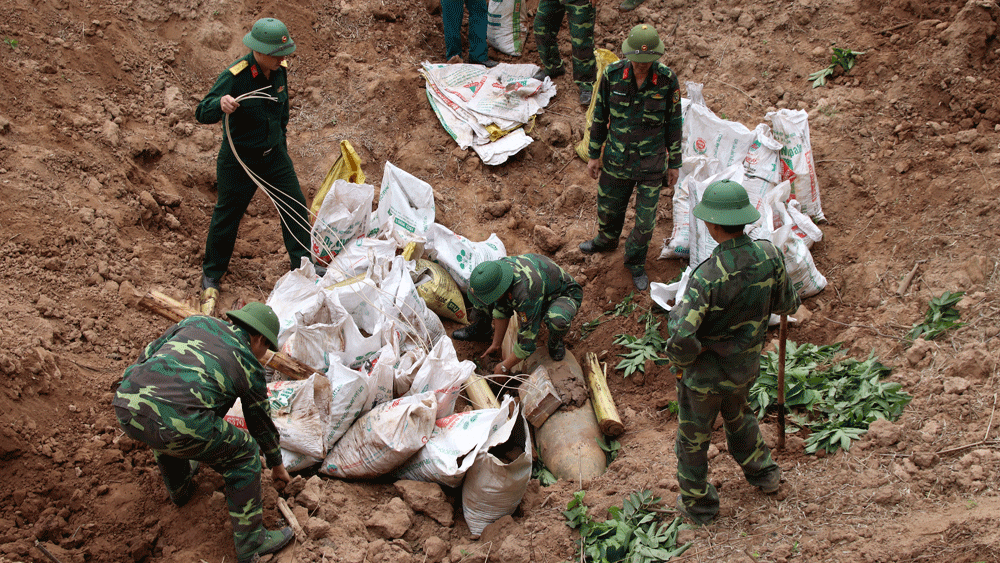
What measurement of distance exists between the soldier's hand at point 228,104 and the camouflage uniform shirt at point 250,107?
0.37 feet

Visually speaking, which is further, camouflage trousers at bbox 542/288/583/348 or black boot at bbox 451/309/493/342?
black boot at bbox 451/309/493/342

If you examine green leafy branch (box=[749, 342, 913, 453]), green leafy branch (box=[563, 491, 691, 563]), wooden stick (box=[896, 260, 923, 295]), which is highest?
wooden stick (box=[896, 260, 923, 295])

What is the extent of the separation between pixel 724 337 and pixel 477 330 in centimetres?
222

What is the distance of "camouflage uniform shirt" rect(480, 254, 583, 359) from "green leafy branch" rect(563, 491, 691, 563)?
1027mm

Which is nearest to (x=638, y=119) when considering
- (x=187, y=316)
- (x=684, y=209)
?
(x=684, y=209)

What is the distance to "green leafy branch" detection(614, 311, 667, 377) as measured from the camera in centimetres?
445

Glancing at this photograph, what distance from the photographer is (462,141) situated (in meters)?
6.04

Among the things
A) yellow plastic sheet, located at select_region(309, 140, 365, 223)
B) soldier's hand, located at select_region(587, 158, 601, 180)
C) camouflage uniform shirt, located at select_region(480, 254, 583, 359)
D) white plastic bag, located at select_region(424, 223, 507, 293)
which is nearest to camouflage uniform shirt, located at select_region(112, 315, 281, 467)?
camouflage uniform shirt, located at select_region(480, 254, 583, 359)

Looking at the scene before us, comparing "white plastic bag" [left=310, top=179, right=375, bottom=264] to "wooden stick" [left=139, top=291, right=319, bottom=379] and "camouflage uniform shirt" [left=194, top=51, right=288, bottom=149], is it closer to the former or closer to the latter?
"camouflage uniform shirt" [left=194, top=51, right=288, bottom=149]

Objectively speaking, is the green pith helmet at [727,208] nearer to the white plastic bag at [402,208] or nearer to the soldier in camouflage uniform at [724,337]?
the soldier in camouflage uniform at [724,337]

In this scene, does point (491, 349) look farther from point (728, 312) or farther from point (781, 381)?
point (728, 312)

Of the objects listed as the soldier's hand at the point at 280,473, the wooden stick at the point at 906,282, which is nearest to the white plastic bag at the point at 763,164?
the wooden stick at the point at 906,282

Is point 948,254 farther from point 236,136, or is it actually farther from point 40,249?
point 40,249

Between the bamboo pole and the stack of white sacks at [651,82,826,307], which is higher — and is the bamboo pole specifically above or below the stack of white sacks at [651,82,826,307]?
below
